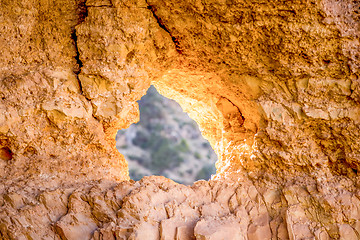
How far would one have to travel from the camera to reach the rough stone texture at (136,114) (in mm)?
2404

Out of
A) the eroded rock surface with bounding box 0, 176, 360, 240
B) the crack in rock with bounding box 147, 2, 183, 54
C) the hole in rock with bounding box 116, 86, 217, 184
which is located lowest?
the hole in rock with bounding box 116, 86, 217, 184

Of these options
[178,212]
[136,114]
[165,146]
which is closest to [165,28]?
[136,114]

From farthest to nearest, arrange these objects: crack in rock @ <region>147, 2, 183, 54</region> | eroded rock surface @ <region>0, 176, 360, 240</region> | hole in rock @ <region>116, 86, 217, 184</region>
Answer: hole in rock @ <region>116, 86, 217, 184</region>
crack in rock @ <region>147, 2, 183, 54</region>
eroded rock surface @ <region>0, 176, 360, 240</region>

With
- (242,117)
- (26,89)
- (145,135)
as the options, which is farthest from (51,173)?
(145,135)

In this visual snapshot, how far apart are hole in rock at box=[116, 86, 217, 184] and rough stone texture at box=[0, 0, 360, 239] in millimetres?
11097

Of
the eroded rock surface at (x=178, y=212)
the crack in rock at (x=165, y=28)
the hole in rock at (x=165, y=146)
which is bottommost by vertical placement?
the hole in rock at (x=165, y=146)

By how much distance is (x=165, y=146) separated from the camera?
1485 cm

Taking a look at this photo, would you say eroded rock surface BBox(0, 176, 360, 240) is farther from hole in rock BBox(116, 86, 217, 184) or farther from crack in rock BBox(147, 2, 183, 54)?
hole in rock BBox(116, 86, 217, 184)

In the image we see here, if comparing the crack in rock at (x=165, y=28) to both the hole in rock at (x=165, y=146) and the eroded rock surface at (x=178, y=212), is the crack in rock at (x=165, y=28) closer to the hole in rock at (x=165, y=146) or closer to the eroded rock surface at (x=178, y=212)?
the eroded rock surface at (x=178, y=212)

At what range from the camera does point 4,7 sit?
2680 mm

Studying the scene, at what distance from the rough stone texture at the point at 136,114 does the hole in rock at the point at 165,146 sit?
11097mm

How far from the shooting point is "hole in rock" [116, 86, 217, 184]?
46.8 ft

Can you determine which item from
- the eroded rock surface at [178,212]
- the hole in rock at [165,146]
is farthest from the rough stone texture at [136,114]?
the hole in rock at [165,146]

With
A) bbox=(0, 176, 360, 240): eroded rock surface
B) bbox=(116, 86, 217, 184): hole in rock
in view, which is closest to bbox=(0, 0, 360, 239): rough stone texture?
bbox=(0, 176, 360, 240): eroded rock surface
